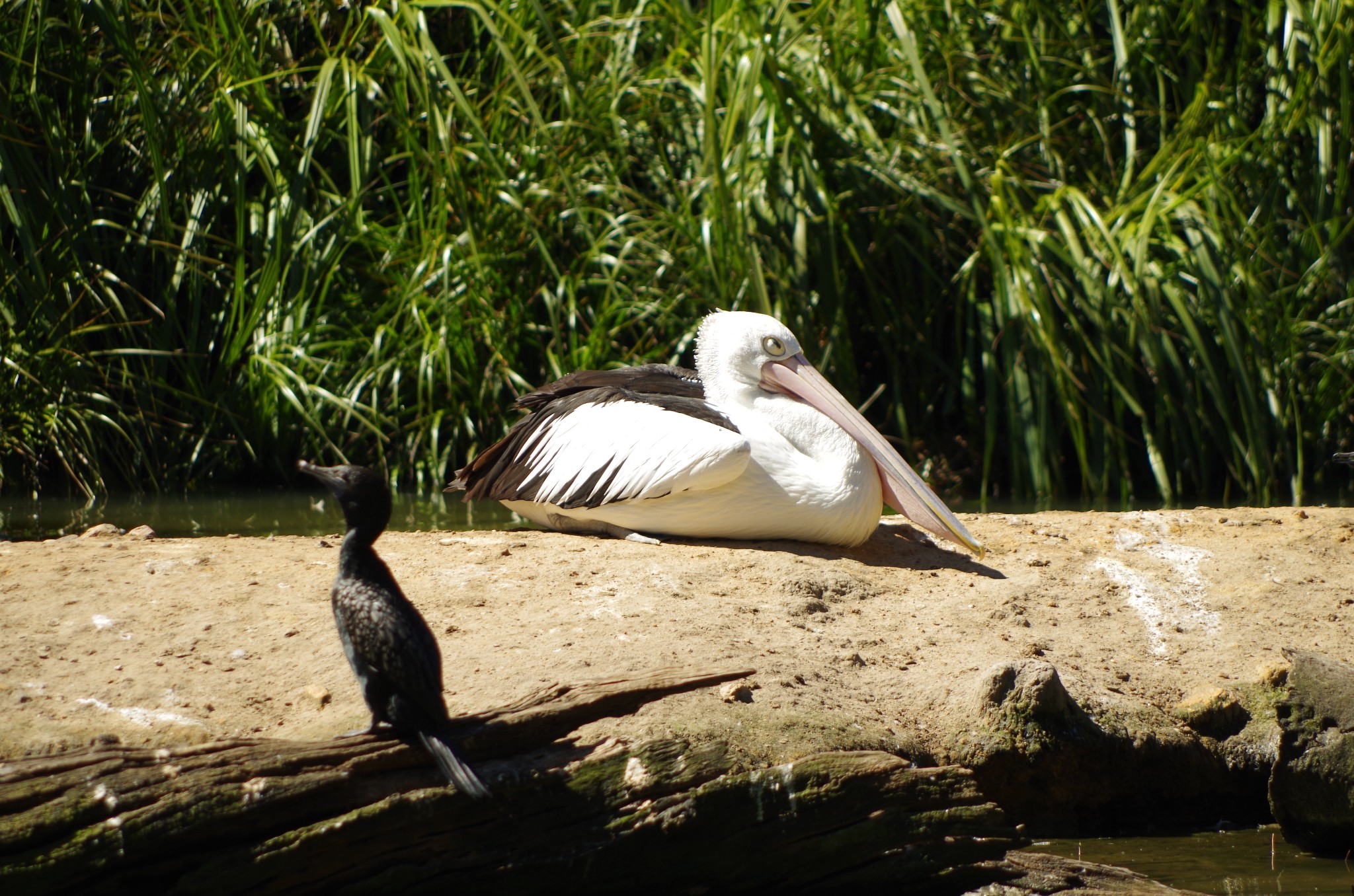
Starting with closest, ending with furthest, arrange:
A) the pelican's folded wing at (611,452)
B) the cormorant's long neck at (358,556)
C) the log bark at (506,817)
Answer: the log bark at (506,817), the cormorant's long neck at (358,556), the pelican's folded wing at (611,452)

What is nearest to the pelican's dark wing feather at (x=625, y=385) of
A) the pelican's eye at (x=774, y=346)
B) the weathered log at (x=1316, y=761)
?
the pelican's eye at (x=774, y=346)

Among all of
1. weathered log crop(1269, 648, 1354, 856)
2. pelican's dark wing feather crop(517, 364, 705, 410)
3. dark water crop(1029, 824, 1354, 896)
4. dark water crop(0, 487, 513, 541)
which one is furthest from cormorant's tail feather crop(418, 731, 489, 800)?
dark water crop(0, 487, 513, 541)

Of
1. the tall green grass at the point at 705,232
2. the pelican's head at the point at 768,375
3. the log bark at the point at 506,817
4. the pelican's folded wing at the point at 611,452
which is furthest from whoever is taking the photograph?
the tall green grass at the point at 705,232

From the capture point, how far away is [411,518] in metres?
5.88

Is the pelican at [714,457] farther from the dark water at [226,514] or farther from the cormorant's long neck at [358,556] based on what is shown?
the cormorant's long neck at [358,556]

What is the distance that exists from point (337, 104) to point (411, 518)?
8.65 feet

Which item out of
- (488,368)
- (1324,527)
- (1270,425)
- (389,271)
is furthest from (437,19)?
(1324,527)

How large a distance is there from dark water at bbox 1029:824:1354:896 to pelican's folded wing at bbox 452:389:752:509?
168cm

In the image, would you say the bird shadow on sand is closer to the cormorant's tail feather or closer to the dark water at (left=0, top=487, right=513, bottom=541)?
the dark water at (left=0, top=487, right=513, bottom=541)

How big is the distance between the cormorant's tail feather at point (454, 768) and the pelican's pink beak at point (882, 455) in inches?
92.2

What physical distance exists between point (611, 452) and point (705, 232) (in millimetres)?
2511

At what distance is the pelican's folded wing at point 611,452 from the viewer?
421 cm

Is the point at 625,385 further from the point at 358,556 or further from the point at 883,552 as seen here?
the point at 358,556

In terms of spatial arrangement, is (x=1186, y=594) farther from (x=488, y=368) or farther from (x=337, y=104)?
(x=337, y=104)
